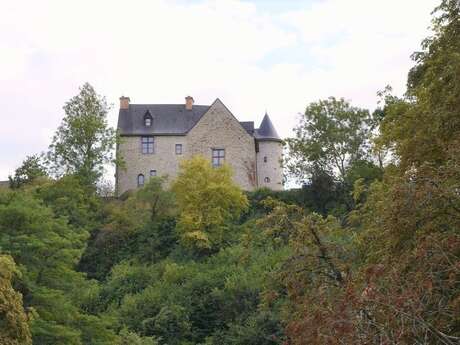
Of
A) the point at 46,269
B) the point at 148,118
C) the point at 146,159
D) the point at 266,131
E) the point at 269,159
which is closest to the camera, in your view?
the point at 46,269

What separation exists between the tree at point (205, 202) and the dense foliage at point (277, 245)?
10cm

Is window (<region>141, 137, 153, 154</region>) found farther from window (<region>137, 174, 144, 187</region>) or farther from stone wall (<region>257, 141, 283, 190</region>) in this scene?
stone wall (<region>257, 141, 283, 190</region>)

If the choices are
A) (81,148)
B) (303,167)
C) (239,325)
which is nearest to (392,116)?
(239,325)

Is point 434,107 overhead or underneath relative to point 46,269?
overhead

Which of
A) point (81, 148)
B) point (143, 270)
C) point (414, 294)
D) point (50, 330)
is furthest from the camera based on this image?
point (81, 148)

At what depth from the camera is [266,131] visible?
49.9m

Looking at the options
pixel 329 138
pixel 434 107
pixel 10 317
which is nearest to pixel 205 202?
pixel 329 138

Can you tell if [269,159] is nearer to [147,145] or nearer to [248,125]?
[248,125]

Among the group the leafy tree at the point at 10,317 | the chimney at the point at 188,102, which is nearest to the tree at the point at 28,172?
the chimney at the point at 188,102

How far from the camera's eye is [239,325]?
2747cm

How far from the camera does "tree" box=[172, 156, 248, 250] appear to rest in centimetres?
3522

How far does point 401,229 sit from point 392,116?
277 inches

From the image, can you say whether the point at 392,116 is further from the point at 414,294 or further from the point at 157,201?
the point at 157,201

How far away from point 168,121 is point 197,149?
322cm
